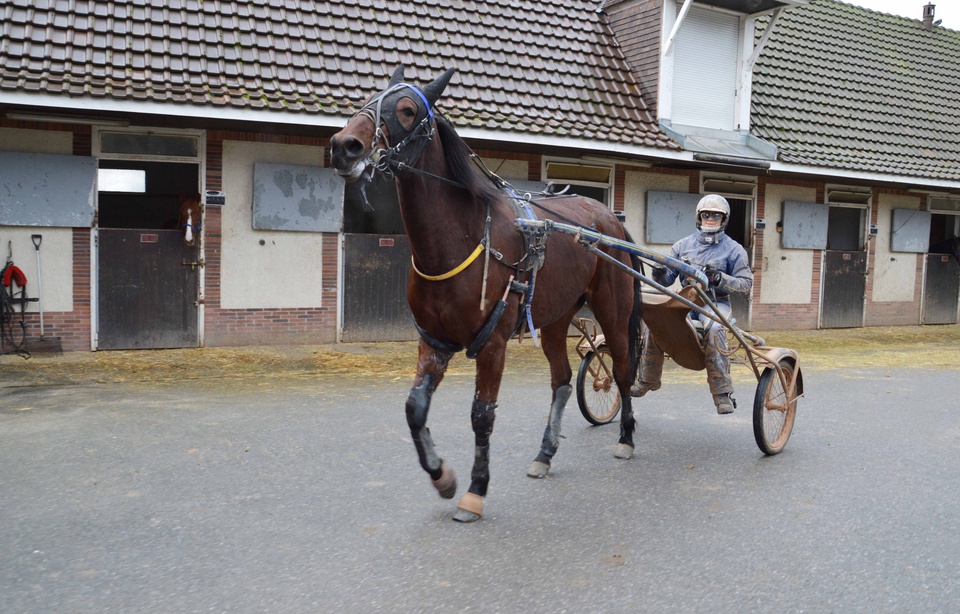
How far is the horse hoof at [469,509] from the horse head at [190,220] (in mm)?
7748

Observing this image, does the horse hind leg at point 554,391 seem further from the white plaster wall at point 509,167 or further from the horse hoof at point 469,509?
the white plaster wall at point 509,167

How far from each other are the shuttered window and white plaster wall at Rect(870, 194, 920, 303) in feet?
15.7

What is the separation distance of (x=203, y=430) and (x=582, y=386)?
10.2 feet

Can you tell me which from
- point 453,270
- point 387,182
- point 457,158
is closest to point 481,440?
point 453,270

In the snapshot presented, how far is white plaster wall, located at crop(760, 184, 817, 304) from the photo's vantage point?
15695 millimetres

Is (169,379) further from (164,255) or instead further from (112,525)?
(112,525)

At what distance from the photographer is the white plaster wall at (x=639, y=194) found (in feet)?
46.8

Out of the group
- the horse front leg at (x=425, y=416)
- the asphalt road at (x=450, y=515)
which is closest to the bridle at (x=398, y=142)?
the horse front leg at (x=425, y=416)

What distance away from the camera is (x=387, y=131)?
4.06 m

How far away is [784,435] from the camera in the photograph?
6180mm

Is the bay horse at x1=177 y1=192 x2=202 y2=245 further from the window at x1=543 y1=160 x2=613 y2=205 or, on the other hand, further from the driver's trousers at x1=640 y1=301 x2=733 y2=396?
the driver's trousers at x1=640 y1=301 x2=733 y2=396

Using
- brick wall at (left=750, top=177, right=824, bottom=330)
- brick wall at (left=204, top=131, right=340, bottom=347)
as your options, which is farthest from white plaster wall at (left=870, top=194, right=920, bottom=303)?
brick wall at (left=204, top=131, right=340, bottom=347)

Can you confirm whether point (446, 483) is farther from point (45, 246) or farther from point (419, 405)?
point (45, 246)

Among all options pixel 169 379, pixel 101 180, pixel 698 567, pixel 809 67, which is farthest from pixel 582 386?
pixel 809 67
